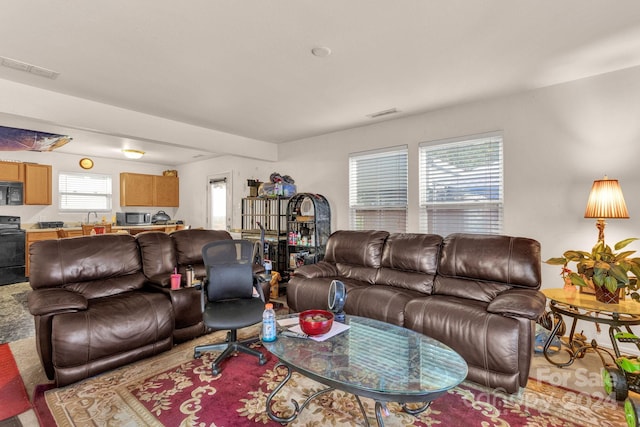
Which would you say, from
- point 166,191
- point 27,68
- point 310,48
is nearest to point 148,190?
point 166,191

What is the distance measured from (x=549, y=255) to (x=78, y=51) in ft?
15.4

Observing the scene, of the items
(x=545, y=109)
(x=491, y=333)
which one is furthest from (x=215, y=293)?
(x=545, y=109)

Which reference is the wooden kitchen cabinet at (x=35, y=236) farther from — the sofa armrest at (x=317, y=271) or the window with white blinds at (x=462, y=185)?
the window with white blinds at (x=462, y=185)

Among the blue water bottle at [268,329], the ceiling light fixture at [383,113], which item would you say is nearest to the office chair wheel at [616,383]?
the blue water bottle at [268,329]

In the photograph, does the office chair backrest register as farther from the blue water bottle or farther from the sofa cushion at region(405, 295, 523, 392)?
the sofa cushion at region(405, 295, 523, 392)

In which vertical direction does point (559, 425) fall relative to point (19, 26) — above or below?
below

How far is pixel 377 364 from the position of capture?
172 centimetres

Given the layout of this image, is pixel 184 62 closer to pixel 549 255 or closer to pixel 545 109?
pixel 545 109

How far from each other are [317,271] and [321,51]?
2309 mm

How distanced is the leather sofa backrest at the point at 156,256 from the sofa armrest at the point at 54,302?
0.76 metres

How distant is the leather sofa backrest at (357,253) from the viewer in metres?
3.56

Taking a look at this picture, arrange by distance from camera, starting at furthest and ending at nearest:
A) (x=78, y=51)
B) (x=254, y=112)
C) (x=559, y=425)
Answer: (x=254, y=112)
(x=78, y=51)
(x=559, y=425)

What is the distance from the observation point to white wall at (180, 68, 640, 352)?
2.82m

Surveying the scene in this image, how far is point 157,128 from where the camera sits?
4.20 metres
